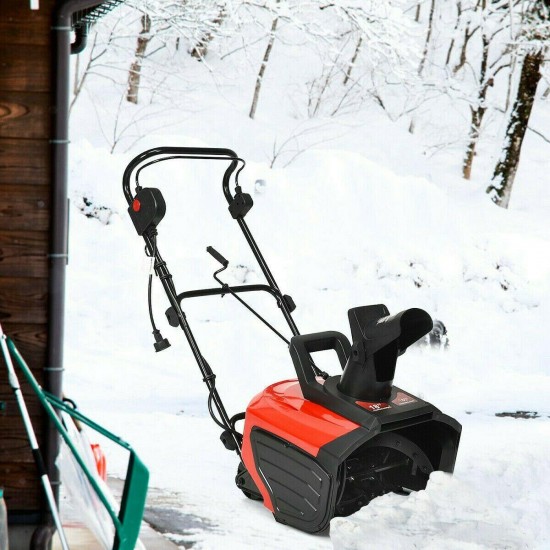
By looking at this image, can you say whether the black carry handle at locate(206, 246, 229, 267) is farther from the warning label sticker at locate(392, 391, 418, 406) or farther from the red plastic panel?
the warning label sticker at locate(392, 391, 418, 406)

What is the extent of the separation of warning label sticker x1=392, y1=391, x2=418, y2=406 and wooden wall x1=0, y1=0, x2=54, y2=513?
1473 millimetres

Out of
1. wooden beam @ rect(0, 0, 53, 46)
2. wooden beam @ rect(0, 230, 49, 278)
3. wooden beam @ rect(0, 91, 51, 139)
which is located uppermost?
wooden beam @ rect(0, 0, 53, 46)

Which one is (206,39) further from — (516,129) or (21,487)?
(21,487)

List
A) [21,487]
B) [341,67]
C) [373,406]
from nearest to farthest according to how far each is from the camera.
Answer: [21,487], [373,406], [341,67]

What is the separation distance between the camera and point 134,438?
4750 millimetres

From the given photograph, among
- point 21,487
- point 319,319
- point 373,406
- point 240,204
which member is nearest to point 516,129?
point 319,319

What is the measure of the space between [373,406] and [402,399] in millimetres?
204

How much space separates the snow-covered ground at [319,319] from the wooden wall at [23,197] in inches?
35.3

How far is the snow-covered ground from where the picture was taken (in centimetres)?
375

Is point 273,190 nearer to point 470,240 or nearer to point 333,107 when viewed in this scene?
point 470,240

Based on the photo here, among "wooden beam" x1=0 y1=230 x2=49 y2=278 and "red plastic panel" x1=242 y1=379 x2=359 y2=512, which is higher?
"wooden beam" x1=0 y1=230 x2=49 y2=278

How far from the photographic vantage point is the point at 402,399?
3.72 metres

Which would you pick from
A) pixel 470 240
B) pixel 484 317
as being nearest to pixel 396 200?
pixel 470 240

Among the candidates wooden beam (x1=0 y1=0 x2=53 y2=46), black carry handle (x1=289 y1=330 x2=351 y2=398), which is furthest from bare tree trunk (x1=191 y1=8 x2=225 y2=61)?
wooden beam (x1=0 y1=0 x2=53 y2=46)
